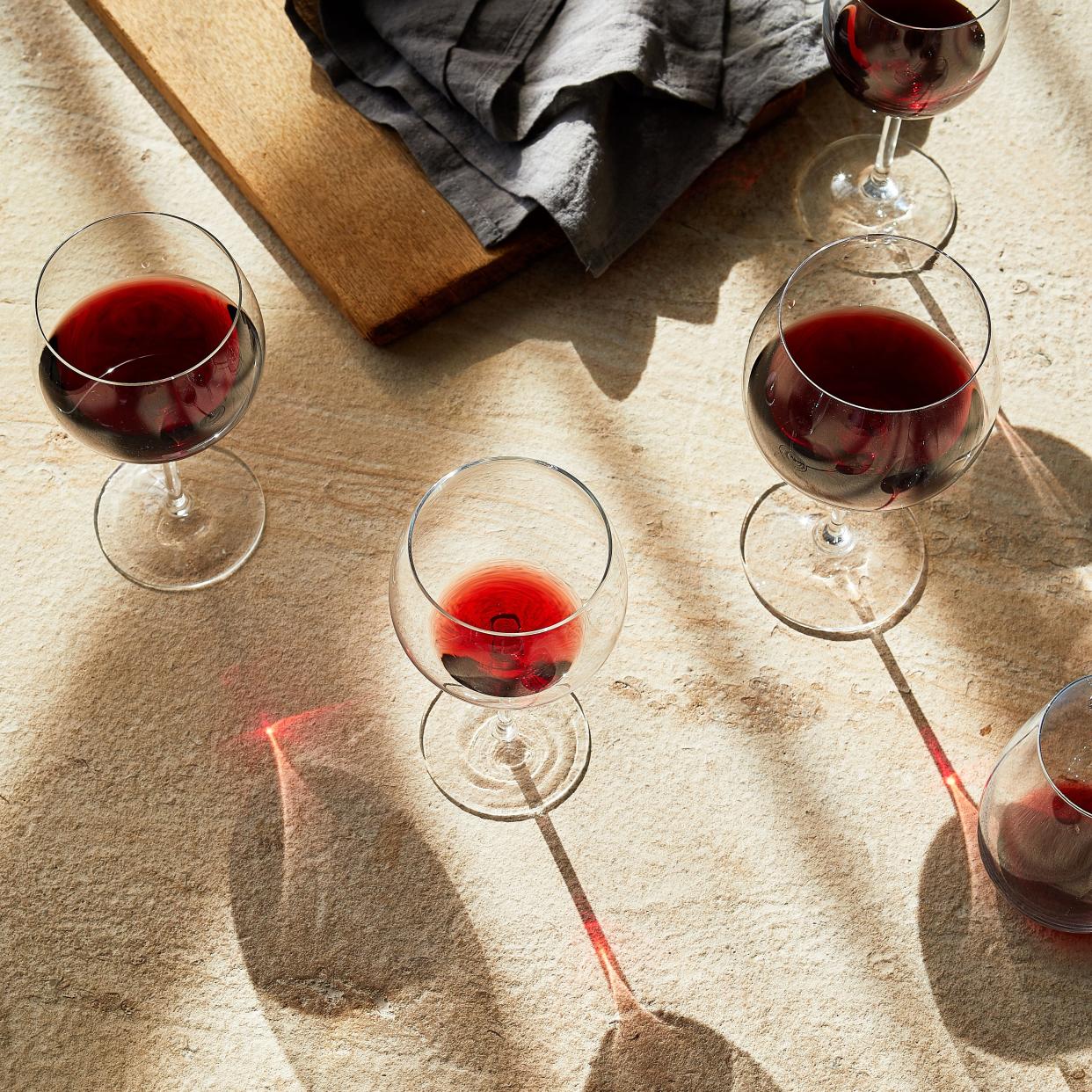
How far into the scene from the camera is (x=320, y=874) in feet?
2.57

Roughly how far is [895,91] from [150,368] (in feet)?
1.83

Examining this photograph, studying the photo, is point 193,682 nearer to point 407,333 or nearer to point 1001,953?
point 407,333

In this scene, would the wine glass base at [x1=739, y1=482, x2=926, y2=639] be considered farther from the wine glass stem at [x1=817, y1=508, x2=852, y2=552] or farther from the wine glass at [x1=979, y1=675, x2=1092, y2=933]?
the wine glass at [x1=979, y1=675, x2=1092, y2=933]

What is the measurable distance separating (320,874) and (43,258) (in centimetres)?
53

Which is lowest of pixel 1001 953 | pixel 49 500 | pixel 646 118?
pixel 1001 953

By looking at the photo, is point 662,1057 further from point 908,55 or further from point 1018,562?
point 908,55

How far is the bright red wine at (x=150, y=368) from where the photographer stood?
29.2 inches

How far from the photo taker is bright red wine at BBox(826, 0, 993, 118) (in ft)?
2.94

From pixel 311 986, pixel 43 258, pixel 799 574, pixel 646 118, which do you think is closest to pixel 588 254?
pixel 646 118

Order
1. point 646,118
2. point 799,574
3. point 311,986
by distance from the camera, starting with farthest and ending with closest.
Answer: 1. point 646,118
2. point 799,574
3. point 311,986

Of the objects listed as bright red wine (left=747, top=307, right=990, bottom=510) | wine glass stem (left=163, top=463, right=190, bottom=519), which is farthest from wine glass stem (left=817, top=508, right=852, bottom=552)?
wine glass stem (left=163, top=463, right=190, bottom=519)

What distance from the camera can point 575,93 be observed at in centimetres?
100

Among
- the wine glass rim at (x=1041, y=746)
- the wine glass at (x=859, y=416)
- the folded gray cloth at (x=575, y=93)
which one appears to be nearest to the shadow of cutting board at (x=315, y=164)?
the folded gray cloth at (x=575, y=93)

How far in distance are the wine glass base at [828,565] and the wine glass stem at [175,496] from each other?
400mm
